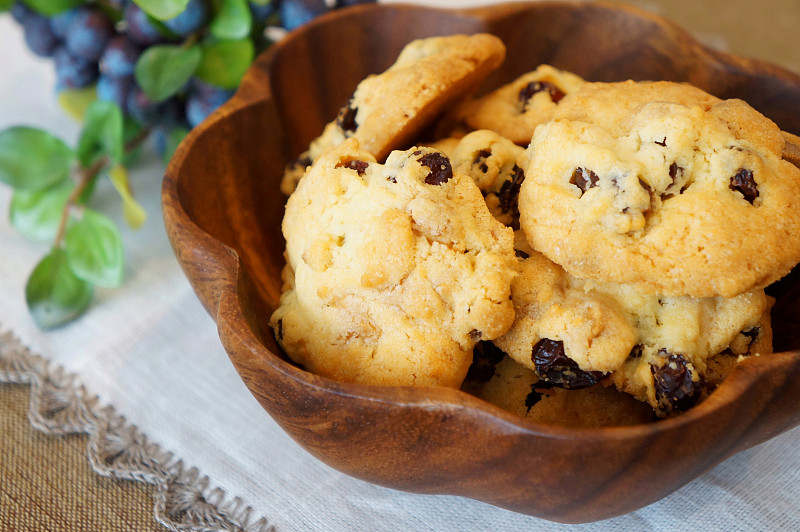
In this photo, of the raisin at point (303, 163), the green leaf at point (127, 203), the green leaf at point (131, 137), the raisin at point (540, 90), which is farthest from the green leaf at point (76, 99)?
the raisin at point (540, 90)

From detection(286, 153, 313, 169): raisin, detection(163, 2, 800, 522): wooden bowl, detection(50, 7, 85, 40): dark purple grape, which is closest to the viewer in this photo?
detection(163, 2, 800, 522): wooden bowl

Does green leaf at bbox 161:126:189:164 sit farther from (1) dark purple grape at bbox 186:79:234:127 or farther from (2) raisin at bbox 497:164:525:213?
(2) raisin at bbox 497:164:525:213

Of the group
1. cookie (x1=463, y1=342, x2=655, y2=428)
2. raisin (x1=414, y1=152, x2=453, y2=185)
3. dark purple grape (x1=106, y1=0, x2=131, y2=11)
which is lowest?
cookie (x1=463, y1=342, x2=655, y2=428)

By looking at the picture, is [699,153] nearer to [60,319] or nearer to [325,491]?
[325,491]

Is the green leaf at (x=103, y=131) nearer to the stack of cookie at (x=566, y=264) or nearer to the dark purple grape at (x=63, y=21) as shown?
the dark purple grape at (x=63, y=21)

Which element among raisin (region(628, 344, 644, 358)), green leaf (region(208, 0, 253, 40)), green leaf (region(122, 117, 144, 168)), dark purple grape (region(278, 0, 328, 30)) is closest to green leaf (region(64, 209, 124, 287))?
green leaf (region(122, 117, 144, 168))
